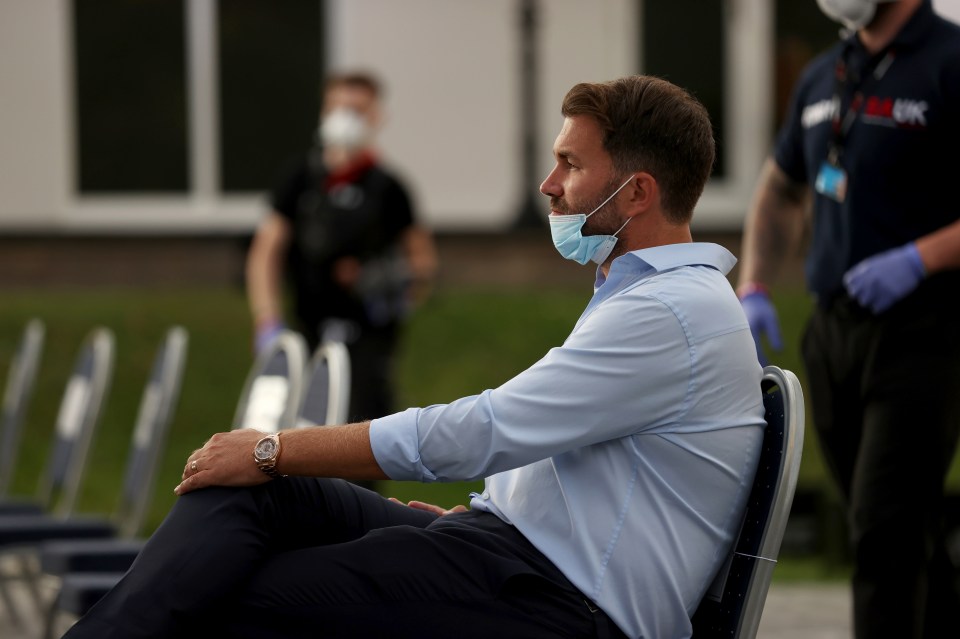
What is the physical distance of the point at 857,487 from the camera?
4141 millimetres

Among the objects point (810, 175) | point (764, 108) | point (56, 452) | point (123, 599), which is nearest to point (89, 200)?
point (764, 108)

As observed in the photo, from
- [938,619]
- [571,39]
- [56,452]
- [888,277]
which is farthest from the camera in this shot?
[571,39]

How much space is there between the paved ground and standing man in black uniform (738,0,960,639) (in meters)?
1.55

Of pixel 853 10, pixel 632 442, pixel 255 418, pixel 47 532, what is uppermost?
pixel 853 10

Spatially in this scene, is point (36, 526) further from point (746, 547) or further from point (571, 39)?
point (571, 39)

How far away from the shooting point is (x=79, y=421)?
602 cm

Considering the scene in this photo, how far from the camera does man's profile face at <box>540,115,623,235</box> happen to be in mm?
3143

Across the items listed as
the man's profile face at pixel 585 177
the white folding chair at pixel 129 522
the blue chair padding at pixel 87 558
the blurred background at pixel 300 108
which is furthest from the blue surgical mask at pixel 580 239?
the blurred background at pixel 300 108

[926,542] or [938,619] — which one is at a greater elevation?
[926,542]

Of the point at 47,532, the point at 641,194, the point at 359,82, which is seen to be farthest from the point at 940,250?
the point at 359,82

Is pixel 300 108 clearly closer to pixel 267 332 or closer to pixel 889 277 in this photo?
pixel 267 332

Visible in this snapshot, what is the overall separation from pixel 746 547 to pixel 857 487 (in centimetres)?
121

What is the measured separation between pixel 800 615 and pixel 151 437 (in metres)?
2.52

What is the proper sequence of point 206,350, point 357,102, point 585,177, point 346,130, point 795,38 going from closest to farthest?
point 585,177, point 346,130, point 357,102, point 206,350, point 795,38
